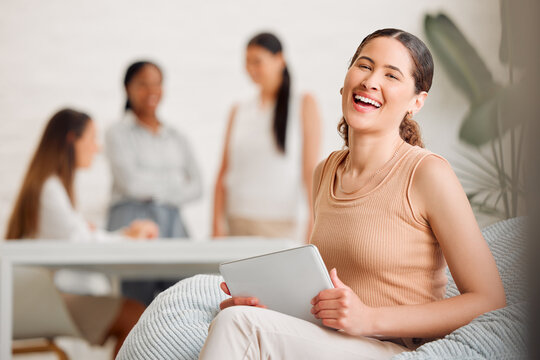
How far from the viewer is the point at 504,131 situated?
68 cm

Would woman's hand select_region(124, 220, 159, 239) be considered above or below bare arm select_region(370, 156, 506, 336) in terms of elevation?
below

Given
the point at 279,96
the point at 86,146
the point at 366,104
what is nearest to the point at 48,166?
the point at 86,146

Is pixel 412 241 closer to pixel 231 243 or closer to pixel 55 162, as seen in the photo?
pixel 231 243

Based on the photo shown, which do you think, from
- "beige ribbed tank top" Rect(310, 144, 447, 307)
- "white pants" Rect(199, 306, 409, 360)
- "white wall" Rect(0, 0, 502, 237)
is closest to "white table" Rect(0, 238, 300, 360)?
"beige ribbed tank top" Rect(310, 144, 447, 307)

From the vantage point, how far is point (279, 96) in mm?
3055

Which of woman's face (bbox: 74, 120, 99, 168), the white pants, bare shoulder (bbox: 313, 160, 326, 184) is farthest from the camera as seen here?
woman's face (bbox: 74, 120, 99, 168)

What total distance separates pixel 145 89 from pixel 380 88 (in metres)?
2.20

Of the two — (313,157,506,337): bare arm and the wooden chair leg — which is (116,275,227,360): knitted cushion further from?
the wooden chair leg

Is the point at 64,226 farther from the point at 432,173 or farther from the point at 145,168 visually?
the point at 432,173

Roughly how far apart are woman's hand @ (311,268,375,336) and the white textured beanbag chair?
0.06m

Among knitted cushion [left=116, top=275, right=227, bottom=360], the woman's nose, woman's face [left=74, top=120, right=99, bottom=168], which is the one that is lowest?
knitted cushion [left=116, top=275, right=227, bottom=360]

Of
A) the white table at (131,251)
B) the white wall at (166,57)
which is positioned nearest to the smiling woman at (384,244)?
the white table at (131,251)

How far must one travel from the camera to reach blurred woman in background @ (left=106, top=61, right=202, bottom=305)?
3.06m

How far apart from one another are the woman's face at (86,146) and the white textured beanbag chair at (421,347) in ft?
4.85
